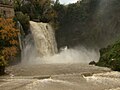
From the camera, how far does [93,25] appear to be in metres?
55.3

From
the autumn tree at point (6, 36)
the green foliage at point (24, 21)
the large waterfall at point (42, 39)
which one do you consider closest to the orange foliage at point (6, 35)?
the autumn tree at point (6, 36)

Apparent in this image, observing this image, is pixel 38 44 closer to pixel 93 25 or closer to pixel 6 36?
pixel 6 36

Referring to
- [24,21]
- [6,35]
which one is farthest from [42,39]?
[6,35]

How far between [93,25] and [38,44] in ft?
47.3

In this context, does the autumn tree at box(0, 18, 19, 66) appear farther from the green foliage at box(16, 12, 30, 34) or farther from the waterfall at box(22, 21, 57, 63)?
the green foliage at box(16, 12, 30, 34)

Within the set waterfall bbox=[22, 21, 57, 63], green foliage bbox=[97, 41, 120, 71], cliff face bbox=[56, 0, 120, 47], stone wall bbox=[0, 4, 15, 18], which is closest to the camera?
green foliage bbox=[97, 41, 120, 71]

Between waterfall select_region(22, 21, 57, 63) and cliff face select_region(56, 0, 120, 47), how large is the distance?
20.5 feet

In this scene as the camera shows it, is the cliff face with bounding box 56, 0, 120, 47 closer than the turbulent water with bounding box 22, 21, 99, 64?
No

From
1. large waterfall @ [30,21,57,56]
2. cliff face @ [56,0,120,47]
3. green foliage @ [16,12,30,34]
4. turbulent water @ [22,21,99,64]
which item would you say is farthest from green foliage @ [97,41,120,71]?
cliff face @ [56,0,120,47]

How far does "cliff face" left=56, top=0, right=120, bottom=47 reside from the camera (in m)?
53.6

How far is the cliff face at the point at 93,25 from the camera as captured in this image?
176ft

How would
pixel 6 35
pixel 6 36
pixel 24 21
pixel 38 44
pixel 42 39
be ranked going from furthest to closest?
pixel 42 39, pixel 38 44, pixel 24 21, pixel 6 36, pixel 6 35

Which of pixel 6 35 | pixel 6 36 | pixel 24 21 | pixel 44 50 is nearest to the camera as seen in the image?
pixel 6 35

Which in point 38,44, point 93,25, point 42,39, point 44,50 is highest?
point 93,25
